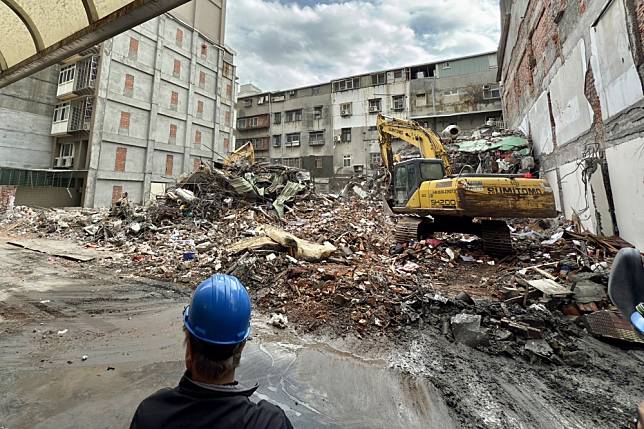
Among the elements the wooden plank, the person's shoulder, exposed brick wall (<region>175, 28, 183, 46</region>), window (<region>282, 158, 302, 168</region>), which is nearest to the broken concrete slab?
the person's shoulder

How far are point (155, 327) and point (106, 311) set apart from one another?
1.11 metres

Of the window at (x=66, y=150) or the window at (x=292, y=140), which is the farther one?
the window at (x=292, y=140)

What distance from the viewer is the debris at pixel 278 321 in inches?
149

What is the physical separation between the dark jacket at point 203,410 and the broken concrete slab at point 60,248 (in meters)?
8.27


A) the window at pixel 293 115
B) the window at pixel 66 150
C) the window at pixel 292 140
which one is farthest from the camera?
the window at pixel 292 140

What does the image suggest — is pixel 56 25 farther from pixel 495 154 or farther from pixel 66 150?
pixel 66 150

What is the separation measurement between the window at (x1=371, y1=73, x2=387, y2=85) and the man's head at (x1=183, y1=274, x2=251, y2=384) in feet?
101

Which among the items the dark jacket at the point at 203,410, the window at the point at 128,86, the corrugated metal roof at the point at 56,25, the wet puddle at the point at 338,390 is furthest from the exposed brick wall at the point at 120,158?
the dark jacket at the point at 203,410

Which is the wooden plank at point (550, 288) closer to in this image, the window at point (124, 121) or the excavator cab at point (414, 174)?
the excavator cab at point (414, 174)

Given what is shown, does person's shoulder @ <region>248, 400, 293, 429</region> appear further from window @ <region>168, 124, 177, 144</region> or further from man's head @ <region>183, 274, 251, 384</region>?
window @ <region>168, 124, 177, 144</region>

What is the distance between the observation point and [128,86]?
2034 cm

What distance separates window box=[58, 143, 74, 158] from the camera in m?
20.4

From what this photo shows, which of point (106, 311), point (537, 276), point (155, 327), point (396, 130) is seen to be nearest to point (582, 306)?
point (537, 276)

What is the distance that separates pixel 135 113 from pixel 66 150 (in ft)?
18.6
